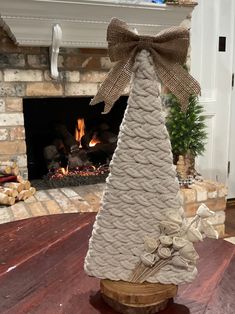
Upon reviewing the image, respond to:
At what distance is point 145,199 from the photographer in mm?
663

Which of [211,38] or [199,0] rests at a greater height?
[199,0]

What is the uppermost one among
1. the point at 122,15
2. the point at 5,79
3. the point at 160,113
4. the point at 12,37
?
the point at 122,15

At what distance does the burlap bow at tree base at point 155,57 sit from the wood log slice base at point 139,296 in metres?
0.32

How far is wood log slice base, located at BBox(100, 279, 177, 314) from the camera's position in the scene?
26.2 inches

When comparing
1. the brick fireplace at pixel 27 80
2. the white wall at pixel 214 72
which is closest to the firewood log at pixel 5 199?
the brick fireplace at pixel 27 80

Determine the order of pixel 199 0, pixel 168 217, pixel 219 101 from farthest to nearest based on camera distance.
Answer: pixel 219 101, pixel 199 0, pixel 168 217

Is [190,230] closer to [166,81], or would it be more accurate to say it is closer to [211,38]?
[166,81]

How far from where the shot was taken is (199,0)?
2.75 metres

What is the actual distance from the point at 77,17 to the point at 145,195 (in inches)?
68.5

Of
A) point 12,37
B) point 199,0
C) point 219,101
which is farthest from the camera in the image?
point 219,101

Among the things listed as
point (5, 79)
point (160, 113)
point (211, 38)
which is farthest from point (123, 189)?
point (211, 38)

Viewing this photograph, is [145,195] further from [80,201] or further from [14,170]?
[14,170]

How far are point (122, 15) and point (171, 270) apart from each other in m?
1.90

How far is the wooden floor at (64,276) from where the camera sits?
698 millimetres
